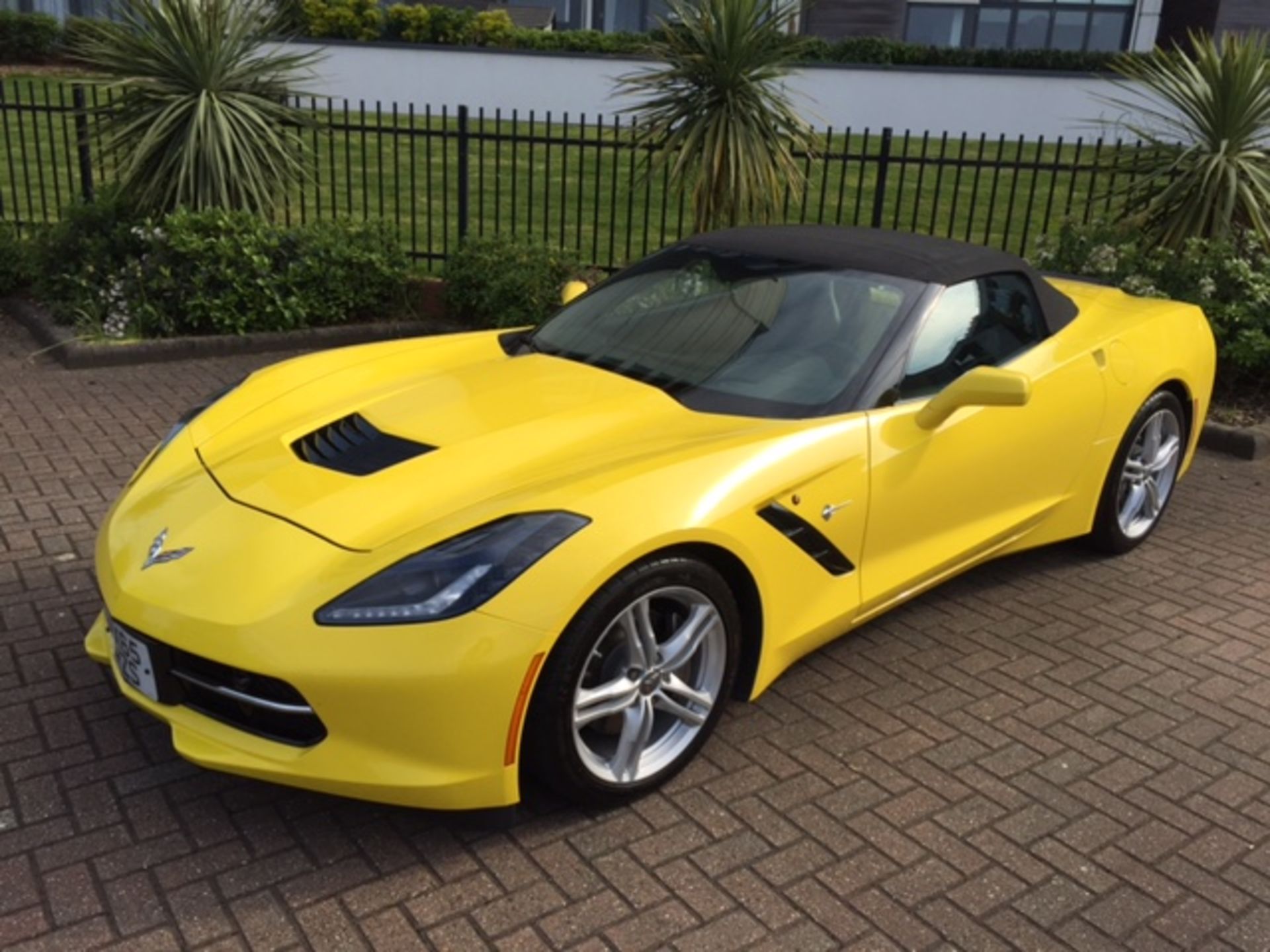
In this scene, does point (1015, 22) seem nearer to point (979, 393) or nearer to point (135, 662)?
point (979, 393)

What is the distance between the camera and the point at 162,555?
3062mm

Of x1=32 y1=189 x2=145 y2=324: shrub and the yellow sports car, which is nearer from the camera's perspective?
the yellow sports car

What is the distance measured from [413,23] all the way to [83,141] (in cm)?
1569

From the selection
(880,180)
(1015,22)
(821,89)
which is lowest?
(880,180)

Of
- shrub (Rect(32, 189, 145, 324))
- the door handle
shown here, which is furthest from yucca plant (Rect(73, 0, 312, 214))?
the door handle

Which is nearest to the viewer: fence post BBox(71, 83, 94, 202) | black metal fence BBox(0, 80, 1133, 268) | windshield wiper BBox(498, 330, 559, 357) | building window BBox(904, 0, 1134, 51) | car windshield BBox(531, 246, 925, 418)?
car windshield BBox(531, 246, 925, 418)

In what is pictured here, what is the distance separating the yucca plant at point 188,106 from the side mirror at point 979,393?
5967 mm

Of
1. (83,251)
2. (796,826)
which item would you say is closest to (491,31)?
(83,251)

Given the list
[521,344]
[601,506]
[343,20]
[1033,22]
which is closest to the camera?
[601,506]

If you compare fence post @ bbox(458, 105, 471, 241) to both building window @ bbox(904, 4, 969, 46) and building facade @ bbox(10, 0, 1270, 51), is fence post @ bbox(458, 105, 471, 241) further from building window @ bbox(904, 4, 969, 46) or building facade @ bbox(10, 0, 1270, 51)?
building window @ bbox(904, 4, 969, 46)

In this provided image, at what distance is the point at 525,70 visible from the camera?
2120 cm

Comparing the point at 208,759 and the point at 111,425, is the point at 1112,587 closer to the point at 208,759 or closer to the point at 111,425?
the point at 208,759

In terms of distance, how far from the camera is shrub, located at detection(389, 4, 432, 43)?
75.3 ft

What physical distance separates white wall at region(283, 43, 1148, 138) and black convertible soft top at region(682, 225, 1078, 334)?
1672 centimetres
